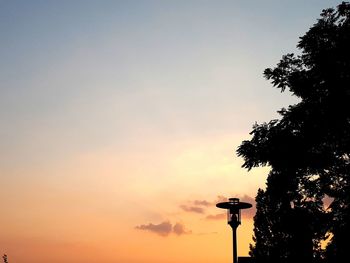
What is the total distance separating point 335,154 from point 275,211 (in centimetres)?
2688

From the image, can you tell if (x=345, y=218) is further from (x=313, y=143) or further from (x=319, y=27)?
(x=319, y=27)

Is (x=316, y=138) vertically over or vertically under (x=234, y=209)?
over

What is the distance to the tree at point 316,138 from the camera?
19.6 metres

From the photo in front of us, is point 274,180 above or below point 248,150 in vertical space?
below

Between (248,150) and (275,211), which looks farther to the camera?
(275,211)

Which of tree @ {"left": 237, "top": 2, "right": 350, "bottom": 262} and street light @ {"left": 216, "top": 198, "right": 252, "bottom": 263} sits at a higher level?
tree @ {"left": 237, "top": 2, "right": 350, "bottom": 262}

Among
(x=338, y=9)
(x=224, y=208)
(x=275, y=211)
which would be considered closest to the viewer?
(x=224, y=208)

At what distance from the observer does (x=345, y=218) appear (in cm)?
2006

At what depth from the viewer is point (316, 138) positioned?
20.3m

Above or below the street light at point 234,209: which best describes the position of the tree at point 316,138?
above

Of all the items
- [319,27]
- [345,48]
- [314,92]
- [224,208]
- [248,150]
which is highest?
[319,27]

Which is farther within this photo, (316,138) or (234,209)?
(316,138)

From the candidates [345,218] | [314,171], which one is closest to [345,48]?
[314,171]

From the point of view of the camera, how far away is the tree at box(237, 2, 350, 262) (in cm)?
1964
